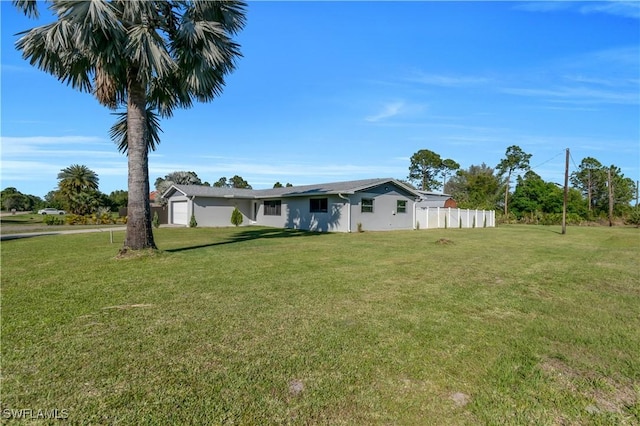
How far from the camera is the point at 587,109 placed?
18344 millimetres

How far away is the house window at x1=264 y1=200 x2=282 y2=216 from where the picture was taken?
2377 cm

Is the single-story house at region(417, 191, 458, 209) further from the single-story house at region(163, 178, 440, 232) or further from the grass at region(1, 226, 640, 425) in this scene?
the grass at region(1, 226, 640, 425)

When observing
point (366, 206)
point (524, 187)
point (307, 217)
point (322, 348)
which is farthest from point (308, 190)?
point (524, 187)

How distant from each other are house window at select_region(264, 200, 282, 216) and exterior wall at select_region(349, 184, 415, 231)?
6.34 meters

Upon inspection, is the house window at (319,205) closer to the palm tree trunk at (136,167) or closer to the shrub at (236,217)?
the shrub at (236,217)

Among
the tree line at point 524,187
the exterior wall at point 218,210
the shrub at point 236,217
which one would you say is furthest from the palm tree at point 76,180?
the tree line at point 524,187

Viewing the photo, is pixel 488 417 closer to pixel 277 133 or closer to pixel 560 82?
pixel 560 82

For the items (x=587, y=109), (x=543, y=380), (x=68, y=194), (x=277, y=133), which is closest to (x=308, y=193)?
(x=277, y=133)

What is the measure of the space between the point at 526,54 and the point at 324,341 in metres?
15.0

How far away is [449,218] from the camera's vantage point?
2580 centimetres

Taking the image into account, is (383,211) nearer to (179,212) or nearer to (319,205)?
(319,205)

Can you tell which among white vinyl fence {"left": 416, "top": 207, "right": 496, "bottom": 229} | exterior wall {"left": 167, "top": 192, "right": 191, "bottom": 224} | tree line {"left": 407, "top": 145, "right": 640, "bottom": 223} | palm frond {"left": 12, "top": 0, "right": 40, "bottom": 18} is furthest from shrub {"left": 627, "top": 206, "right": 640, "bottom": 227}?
palm frond {"left": 12, "top": 0, "right": 40, "bottom": 18}

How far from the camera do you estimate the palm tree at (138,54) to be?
7.81m

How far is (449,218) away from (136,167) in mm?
22495
